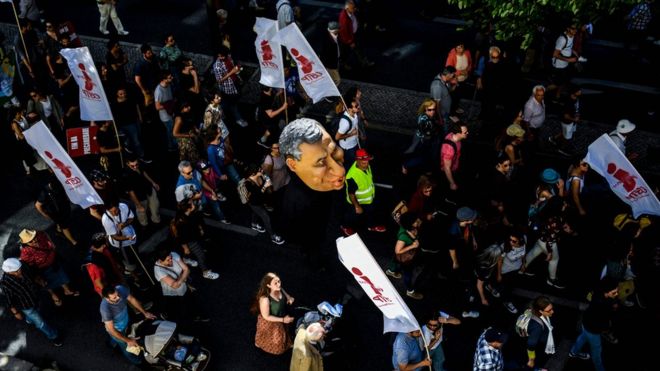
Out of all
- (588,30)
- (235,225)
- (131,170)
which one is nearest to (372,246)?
(235,225)

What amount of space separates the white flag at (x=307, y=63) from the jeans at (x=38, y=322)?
5.15 metres

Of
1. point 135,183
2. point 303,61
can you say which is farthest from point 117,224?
point 303,61

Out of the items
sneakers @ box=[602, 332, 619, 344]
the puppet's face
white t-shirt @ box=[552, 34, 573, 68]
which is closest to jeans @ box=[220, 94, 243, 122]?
the puppet's face

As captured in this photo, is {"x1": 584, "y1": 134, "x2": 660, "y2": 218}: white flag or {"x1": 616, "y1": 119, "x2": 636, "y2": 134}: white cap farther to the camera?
{"x1": 616, "y1": 119, "x2": 636, "y2": 134}: white cap

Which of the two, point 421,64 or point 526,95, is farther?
point 421,64

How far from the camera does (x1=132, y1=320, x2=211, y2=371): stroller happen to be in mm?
8570

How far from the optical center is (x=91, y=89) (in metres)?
10.7

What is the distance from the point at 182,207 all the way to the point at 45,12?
11.0 m

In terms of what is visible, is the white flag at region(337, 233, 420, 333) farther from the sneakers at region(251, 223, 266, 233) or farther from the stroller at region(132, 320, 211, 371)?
the sneakers at region(251, 223, 266, 233)

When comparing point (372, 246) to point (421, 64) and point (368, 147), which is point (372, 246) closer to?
point (368, 147)

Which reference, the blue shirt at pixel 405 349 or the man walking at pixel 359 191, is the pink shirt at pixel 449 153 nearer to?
the man walking at pixel 359 191

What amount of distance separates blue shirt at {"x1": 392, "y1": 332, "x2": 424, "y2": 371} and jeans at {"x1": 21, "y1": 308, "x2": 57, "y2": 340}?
475 centimetres

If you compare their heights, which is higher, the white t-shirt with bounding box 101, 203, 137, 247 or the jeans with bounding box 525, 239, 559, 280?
the white t-shirt with bounding box 101, 203, 137, 247

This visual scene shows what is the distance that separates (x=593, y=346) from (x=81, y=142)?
26.9ft
